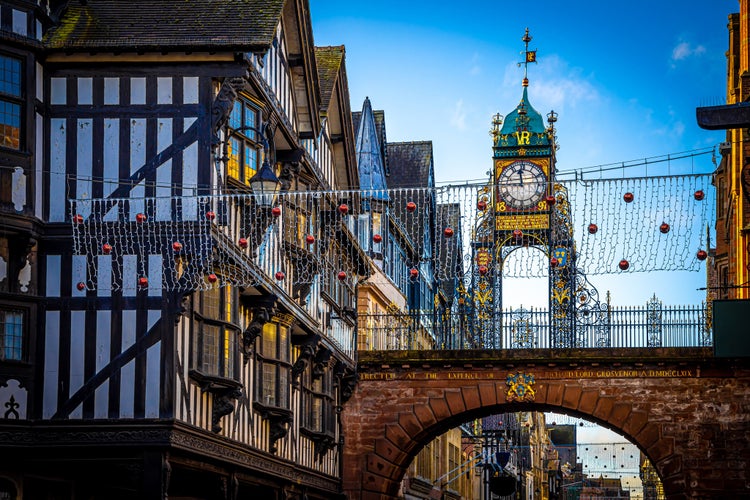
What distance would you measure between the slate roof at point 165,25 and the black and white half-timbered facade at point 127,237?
38mm

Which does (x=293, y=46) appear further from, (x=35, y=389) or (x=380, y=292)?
(x=380, y=292)

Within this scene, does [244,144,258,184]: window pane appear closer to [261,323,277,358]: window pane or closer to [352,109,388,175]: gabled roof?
[261,323,277,358]: window pane

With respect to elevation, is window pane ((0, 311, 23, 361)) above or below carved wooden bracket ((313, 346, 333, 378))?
below

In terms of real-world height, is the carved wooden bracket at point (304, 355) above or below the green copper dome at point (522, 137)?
below

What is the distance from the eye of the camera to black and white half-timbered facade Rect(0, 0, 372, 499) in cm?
2159

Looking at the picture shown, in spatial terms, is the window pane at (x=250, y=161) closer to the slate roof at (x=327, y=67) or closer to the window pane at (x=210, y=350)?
the window pane at (x=210, y=350)

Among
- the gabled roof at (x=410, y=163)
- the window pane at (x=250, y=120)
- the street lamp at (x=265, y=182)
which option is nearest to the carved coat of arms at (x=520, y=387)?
the window pane at (x=250, y=120)

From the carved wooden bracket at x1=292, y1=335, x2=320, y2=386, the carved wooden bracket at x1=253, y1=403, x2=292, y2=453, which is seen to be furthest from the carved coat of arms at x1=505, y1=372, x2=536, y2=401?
the carved wooden bracket at x1=253, y1=403, x2=292, y2=453

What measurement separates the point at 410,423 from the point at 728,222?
1271cm

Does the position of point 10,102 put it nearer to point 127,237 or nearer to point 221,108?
point 127,237

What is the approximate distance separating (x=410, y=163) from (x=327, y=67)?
20.8 meters

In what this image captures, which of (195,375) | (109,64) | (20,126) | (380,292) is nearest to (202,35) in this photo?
(109,64)

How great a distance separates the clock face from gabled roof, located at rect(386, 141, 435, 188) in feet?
36.8

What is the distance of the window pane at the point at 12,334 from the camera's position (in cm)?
2155
